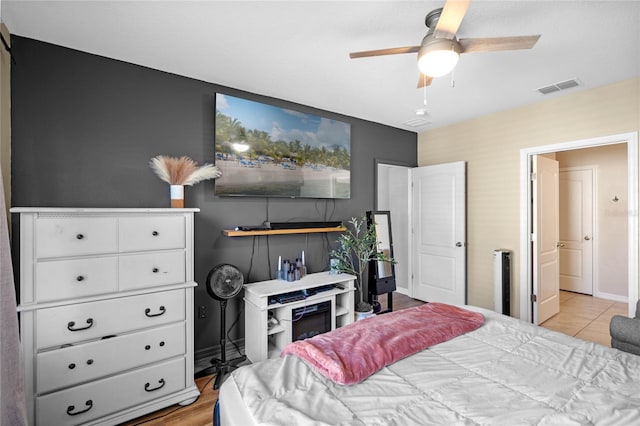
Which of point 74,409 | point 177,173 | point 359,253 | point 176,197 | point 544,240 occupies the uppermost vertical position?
point 177,173

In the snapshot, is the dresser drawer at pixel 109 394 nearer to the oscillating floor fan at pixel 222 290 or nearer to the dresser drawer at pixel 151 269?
the oscillating floor fan at pixel 222 290

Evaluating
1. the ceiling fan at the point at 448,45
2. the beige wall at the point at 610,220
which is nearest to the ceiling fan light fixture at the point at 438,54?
the ceiling fan at the point at 448,45

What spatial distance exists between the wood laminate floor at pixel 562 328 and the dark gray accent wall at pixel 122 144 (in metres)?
0.59

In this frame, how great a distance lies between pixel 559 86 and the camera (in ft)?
9.65

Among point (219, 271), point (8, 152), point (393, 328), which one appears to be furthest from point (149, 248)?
point (393, 328)

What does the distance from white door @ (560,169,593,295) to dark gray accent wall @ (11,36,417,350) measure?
4.80 metres

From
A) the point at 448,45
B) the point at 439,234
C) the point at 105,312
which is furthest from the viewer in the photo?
the point at 439,234

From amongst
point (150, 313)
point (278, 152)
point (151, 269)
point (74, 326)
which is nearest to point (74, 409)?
point (74, 326)

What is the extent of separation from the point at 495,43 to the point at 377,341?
1.71m

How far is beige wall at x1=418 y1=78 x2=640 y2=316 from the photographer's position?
2.92m

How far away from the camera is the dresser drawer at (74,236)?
1824 mm

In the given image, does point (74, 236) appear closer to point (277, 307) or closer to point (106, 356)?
point (106, 356)

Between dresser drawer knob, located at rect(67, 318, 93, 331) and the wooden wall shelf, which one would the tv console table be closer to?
the wooden wall shelf

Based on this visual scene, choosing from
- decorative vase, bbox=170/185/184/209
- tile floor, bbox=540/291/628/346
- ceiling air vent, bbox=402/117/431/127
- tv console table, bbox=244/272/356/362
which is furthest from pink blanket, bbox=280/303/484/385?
ceiling air vent, bbox=402/117/431/127
